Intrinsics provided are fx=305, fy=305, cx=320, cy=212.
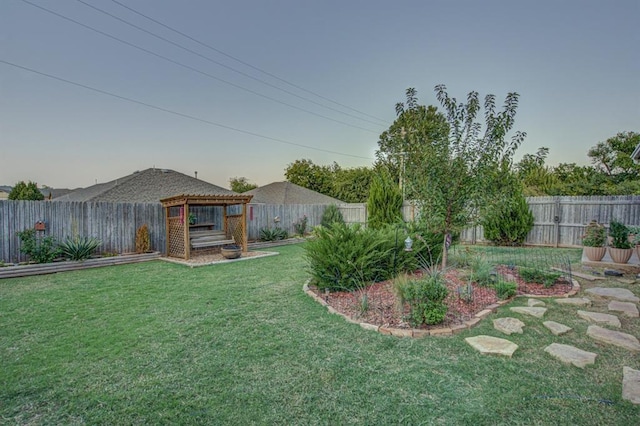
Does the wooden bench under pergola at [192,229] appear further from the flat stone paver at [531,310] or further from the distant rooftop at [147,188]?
the flat stone paver at [531,310]

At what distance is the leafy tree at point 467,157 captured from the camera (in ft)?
15.1

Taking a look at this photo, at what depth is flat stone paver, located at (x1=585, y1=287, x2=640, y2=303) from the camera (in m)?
3.95

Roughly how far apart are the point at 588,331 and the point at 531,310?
1.94 feet

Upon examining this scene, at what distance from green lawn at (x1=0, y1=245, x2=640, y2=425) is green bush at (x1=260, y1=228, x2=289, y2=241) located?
25.7ft

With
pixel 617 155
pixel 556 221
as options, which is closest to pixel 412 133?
pixel 556 221

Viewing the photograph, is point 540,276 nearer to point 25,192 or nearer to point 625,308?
point 625,308

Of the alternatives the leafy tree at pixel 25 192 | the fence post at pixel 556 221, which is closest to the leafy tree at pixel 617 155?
the fence post at pixel 556 221

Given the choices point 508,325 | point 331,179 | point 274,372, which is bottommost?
point 274,372

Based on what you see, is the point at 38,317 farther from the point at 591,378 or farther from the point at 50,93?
the point at 50,93

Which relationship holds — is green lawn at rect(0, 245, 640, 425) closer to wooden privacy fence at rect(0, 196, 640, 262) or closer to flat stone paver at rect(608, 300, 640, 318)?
flat stone paver at rect(608, 300, 640, 318)

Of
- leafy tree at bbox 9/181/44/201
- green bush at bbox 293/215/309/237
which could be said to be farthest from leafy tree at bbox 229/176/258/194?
green bush at bbox 293/215/309/237

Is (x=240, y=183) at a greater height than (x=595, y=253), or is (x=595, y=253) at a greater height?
(x=240, y=183)

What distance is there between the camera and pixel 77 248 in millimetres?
7273

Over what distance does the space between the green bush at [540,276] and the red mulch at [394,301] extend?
66 millimetres
